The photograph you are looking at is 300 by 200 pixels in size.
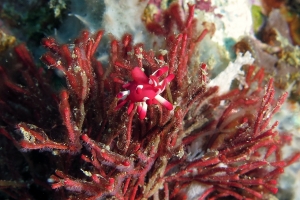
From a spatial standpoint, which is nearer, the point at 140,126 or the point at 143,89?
the point at 143,89

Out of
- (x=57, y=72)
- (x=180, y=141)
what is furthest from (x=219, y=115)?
(x=57, y=72)

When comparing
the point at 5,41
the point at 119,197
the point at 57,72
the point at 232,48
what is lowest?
the point at 119,197

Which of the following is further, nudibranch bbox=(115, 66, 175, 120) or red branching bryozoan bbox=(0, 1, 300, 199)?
red branching bryozoan bbox=(0, 1, 300, 199)

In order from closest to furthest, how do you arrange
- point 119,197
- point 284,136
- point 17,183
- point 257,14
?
point 119,197, point 17,183, point 284,136, point 257,14

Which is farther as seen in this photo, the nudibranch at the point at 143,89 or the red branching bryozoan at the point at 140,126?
the red branching bryozoan at the point at 140,126

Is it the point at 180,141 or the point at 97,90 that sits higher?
the point at 97,90

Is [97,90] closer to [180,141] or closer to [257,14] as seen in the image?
[180,141]

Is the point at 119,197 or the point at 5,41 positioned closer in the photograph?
the point at 119,197

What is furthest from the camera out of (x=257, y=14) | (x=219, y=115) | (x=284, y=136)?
(x=257, y=14)
